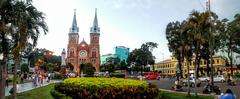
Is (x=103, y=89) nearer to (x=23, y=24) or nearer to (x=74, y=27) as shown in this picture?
(x=23, y=24)

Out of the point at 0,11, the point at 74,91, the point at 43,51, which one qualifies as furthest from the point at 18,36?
the point at 43,51

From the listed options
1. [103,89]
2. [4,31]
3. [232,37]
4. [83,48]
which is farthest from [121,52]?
[4,31]

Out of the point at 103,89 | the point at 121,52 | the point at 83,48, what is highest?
the point at 83,48

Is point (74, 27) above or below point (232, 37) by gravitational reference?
above

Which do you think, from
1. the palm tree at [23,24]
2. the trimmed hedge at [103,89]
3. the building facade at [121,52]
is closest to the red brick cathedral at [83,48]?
the building facade at [121,52]

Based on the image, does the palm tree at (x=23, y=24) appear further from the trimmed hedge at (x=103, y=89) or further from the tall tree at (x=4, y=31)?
the trimmed hedge at (x=103, y=89)

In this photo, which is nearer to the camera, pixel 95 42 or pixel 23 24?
pixel 23 24

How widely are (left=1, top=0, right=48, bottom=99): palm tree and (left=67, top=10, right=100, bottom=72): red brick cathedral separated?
460 feet

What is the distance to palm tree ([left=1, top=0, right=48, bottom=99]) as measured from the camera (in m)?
19.3

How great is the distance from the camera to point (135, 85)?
71.1ft

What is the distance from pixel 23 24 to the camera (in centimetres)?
1977

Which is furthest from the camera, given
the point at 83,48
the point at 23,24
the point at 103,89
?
the point at 83,48

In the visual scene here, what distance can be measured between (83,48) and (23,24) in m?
148

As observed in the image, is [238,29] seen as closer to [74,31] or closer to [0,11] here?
[0,11]
